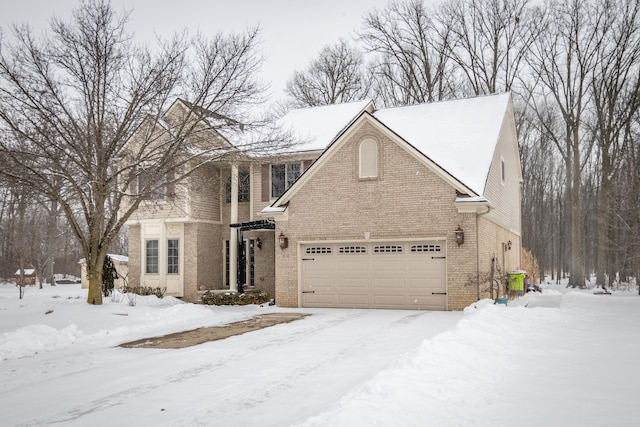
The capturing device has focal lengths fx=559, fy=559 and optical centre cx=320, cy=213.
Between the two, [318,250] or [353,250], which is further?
[318,250]

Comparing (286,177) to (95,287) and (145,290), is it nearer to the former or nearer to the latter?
(145,290)

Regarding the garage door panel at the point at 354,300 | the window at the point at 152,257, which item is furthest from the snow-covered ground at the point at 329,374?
the window at the point at 152,257

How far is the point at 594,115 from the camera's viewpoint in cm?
3397

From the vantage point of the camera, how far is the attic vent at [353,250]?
18000 mm

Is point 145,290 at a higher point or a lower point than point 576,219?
lower

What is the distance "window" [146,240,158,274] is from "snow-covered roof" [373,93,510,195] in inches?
420

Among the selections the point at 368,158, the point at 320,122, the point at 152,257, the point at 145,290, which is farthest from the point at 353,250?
the point at 152,257

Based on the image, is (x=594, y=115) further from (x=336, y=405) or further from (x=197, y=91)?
(x=336, y=405)

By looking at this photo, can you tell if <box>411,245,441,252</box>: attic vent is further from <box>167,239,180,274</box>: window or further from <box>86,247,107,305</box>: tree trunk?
<box>167,239,180,274</box>: window

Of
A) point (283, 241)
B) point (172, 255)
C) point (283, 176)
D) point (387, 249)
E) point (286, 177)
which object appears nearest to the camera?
point (387, 249)

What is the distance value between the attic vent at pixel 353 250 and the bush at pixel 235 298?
391 cm

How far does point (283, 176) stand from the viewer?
22422mm

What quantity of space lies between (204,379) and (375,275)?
34.7 feet

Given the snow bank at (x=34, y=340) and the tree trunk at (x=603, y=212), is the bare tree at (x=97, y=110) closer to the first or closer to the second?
the snow bank at (x=34, y=340)
